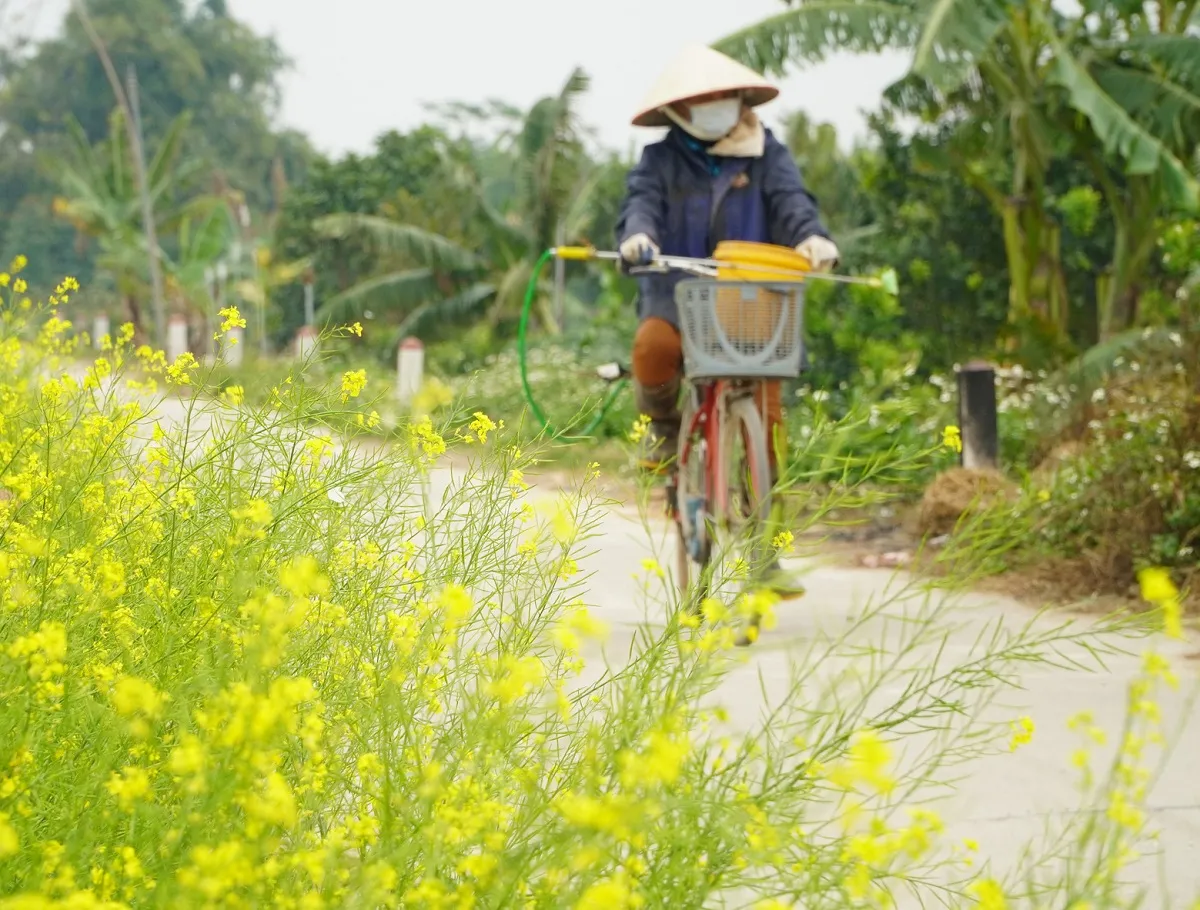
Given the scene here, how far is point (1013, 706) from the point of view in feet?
7.41

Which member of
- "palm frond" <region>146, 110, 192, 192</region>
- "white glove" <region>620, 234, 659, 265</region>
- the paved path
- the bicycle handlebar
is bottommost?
the paved path

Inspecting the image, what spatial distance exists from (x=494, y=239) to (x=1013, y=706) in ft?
68.0

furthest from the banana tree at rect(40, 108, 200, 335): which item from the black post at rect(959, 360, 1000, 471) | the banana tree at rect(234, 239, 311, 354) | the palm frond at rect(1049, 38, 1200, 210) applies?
the black post at rect(959, 360, 1000, 471)

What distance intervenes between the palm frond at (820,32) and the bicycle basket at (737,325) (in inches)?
273

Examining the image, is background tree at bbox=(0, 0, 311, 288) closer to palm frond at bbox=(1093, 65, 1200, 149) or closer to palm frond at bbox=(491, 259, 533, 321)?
palm frond at bbox=(491, 259, 533, 321)

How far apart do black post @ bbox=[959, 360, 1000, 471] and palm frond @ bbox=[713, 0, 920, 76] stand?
4406 millimetres

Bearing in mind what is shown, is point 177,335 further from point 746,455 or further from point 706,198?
point 746,455

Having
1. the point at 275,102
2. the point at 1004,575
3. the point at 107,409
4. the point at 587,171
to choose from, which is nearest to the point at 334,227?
the point at 587,171

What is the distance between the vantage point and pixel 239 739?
4.24 feet

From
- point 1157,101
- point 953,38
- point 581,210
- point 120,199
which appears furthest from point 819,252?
point 120,199

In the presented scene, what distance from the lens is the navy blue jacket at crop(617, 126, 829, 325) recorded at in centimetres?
543

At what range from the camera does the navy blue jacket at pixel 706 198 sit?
5434mm

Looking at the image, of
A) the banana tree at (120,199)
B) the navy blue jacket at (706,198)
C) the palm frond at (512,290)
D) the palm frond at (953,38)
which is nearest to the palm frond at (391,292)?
the palm frond at (512,290)

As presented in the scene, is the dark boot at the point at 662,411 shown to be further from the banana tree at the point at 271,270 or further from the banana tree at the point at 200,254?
the banana tree at the point at 271,270
